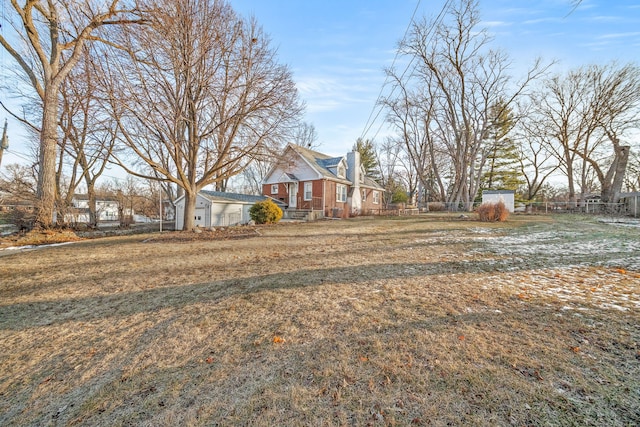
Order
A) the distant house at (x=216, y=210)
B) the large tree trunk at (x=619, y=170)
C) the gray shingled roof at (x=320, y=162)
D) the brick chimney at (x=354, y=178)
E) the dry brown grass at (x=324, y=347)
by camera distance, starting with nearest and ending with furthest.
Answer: the dry brown grass at (x=324, y=347)
the distant house at (x=216, y=210)
the large tree trunk at (x=619, y=170)
the gray shingled roof at (x=320, y=162)
the brick chimney at (x=354, y=178)

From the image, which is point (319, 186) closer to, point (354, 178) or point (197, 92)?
point (354, 178)

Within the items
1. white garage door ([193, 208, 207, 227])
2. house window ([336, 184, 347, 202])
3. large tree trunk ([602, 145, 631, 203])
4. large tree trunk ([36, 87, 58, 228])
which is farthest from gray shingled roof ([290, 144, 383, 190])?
large tree trunk ([602, 145, 631, 203])

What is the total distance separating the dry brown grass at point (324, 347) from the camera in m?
1.90

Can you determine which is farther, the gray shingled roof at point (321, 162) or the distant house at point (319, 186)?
the gray shingled roof at point (321, 162)

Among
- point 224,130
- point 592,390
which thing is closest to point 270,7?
point 224,130

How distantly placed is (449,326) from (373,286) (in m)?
1.53

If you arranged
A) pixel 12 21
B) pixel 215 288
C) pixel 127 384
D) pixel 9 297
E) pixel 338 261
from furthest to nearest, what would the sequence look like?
pixel 12 21 < pixel 338 261 < pixel 215 288 < pixel 9 297 < pixel 127 384

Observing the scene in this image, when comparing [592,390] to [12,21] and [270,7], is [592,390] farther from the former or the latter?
[12,21]

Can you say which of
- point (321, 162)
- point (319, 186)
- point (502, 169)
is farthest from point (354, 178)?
point (502, 169)

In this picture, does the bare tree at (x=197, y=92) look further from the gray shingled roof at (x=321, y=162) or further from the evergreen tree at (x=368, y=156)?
the evergreen tree at (x=368, y=156)

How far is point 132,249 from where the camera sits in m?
7.94

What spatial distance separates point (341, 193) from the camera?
24203 mm

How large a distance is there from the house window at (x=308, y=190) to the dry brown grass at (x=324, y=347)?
1728 cm

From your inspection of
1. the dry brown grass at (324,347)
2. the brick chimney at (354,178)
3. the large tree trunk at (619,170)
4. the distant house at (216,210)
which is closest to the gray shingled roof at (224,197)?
the distant house at (216,210)
